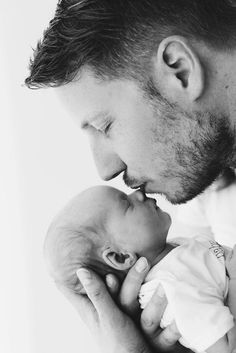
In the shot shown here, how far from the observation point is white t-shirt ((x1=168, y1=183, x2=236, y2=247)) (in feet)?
5.72

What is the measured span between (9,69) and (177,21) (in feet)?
3.84

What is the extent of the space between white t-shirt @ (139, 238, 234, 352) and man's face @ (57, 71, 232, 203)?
184 mm

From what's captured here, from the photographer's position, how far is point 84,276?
1433mm

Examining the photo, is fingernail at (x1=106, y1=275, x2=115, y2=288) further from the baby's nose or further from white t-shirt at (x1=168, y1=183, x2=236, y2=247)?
white t-shirt at (x1=168, y1=183, x2=236, y2=247)

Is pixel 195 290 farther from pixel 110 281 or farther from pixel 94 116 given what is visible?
pixel 94 116

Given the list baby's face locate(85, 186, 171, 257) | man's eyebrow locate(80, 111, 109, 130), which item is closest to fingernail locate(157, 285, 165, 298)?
baby's face locate(85, 186, 171, 257)

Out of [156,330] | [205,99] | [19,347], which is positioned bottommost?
[19,347]

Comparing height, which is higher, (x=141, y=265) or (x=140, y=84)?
(x=140, y=84)

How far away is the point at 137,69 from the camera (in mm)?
1460

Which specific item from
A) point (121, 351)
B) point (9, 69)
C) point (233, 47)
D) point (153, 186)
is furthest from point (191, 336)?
point (9, 69)

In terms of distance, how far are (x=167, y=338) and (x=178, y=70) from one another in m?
0.58

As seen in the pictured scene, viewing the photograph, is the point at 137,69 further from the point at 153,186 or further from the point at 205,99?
the point at 153,186

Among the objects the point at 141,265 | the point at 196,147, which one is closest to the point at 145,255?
Answer: the point at 141,265

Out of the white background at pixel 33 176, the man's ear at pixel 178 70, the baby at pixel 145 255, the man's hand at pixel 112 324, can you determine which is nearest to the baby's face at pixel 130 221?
the baby at pixel 145 255
